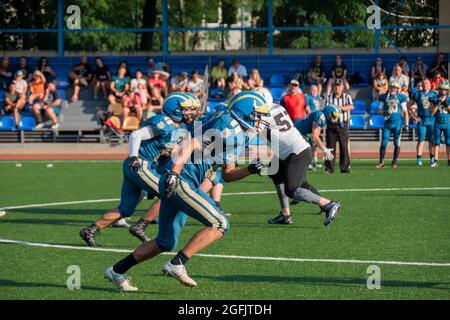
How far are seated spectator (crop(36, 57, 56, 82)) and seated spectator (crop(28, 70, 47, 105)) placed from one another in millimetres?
842

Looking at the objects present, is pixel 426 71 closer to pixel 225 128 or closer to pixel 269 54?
pixel 269 54

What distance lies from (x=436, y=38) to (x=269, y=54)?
5.66 meters

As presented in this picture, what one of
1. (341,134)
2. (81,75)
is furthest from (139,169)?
(81,75)

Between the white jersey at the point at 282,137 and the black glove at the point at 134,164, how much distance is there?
199cm

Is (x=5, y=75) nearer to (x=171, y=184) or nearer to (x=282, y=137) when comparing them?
(x=282, y=137)

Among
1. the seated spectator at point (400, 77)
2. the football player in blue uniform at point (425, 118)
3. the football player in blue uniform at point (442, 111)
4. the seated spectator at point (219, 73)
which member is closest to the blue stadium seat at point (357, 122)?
the seated spectator at point (400, 77)

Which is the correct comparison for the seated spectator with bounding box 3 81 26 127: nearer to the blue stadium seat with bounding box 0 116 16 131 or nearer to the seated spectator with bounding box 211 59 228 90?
the blue stadium seat with bounding box 0 116 16 131

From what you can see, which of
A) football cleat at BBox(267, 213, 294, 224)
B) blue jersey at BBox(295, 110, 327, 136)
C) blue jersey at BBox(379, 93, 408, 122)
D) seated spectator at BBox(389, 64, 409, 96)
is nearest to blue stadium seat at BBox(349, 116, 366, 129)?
seated spectator at BBox(389, 64, 409, 96)

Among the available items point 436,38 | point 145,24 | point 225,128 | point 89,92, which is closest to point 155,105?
point 89,92

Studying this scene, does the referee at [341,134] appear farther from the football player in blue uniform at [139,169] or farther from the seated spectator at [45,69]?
the seated spectator at [45,69]

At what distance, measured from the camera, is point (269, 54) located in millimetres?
30109

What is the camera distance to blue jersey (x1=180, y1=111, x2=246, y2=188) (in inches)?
327
